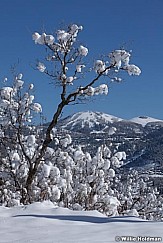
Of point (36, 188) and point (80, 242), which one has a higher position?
point (36, 188)

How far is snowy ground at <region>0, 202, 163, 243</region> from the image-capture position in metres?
4.71

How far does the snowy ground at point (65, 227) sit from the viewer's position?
471 centimetres

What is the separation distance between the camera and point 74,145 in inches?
699

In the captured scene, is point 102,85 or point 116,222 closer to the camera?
point 116,222

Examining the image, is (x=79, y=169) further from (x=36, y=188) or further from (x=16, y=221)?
(x=16, y=221)

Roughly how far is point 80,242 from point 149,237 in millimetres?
799

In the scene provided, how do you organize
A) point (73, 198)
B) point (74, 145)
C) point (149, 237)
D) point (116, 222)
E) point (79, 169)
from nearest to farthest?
point (149, 237) < point (116, 222) < point (73, 198) < point (79, 169) < point (74, 145)

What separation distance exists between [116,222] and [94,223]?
1.11ft

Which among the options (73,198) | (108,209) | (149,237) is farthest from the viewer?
(73,198)

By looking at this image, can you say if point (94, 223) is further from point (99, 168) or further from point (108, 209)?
point (99, 168)

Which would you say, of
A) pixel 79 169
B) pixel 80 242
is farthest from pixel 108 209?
pixel 80 242

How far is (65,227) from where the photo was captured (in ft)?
18.2

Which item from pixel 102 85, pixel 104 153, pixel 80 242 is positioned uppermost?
pixel 102 85

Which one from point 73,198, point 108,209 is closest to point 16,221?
point 108,209
